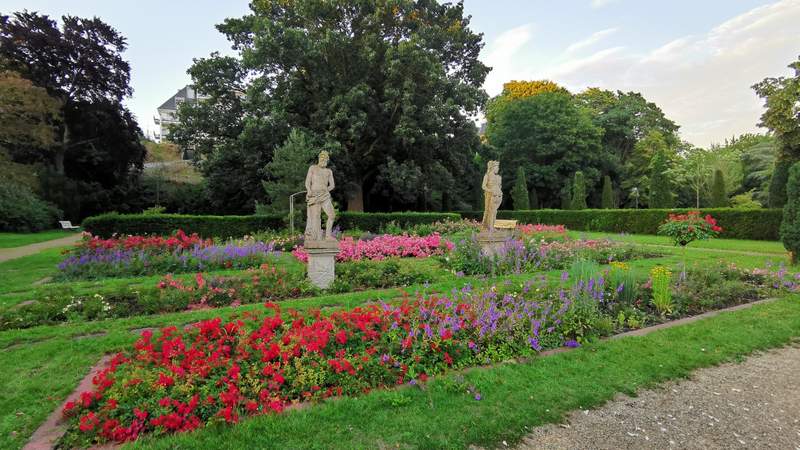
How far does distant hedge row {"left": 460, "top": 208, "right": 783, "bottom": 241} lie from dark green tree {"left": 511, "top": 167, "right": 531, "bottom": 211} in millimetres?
3534

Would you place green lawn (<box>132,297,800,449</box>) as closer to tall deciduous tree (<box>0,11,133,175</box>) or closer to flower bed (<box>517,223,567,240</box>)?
flower bed (<box>517,223,567,240</box>)

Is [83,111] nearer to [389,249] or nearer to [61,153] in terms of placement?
[61,153]

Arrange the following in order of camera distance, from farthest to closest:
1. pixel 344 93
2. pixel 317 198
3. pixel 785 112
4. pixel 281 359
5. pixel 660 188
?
pixel 660 188
pixel 344 93
pixel 785 112
pixel 317 198
pixel 281 359

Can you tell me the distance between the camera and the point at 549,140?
106 feet

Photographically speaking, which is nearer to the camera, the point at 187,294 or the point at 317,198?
the point at 187,294

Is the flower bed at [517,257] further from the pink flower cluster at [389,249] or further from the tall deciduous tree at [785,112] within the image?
the tall deciduous tree at [785,112]

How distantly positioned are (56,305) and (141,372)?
357cm

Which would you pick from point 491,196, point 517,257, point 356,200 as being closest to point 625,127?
point 356,200

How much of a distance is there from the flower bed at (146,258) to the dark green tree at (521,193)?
927 inches

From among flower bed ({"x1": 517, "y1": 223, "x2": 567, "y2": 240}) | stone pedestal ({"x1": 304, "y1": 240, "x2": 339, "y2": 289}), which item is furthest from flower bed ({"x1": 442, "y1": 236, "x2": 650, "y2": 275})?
stone pedestal ({"x1": 304, "y1": 240, "x2": 339, "y2": 289})

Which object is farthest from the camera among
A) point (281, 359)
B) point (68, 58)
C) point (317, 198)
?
point (68, 58)

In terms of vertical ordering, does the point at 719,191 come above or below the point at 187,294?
above

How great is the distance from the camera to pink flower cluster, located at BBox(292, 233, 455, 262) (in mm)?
10031

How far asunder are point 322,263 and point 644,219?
1856cm
